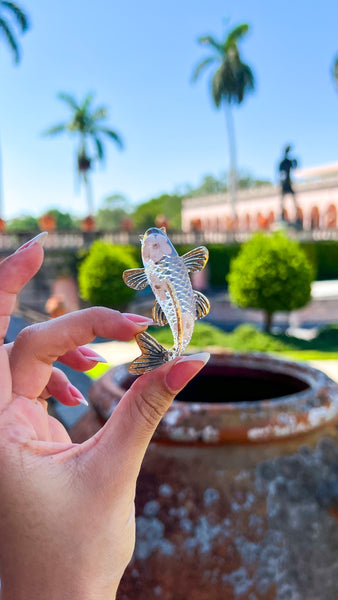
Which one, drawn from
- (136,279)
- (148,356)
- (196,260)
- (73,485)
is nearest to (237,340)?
(196,260)

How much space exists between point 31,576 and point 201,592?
3.67 feet

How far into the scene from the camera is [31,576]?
1007 millimetres

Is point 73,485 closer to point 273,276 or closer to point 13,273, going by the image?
point 13,273

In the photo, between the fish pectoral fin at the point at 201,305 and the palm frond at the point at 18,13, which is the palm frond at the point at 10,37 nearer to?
the palm frond at the point at 18,13

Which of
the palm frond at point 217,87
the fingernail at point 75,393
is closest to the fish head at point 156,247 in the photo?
the fingernail at point 75,393

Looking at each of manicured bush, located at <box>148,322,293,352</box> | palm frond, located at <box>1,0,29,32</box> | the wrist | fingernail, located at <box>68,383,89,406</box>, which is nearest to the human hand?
the wrist

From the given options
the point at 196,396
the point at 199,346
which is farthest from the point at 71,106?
the point at 196,396

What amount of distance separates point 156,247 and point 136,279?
118 millimetres

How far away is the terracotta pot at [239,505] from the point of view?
191cm

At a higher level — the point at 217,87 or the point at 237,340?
the point at 217,87

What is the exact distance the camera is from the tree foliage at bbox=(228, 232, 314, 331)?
1446cm

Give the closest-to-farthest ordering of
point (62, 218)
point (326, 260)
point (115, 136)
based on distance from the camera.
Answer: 1. point (326, 260)
2. point (115, 136)
3. point (62, 218)

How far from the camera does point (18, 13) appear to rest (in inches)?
737

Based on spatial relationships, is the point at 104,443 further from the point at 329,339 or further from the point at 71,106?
the point at 71,106
